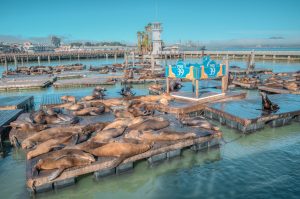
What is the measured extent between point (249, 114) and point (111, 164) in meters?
6.33

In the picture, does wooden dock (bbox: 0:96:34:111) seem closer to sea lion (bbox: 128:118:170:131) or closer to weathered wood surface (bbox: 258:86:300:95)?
sea lion (bbox: 128:118:170:131)

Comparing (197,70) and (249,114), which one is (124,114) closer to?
(197,70)

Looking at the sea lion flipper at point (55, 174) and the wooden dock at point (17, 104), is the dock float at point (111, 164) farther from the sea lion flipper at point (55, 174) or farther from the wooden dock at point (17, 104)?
the wooden dock at point (17, 104)

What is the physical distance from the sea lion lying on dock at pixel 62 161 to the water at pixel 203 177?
56 cm

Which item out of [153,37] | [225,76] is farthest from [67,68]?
[225,76]

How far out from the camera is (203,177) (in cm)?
680

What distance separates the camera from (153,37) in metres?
50.7

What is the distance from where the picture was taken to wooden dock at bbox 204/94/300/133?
9822 mm

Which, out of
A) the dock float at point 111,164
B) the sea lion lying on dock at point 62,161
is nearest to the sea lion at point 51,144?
the dock float at point 111,164

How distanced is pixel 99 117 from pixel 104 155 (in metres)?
3.98

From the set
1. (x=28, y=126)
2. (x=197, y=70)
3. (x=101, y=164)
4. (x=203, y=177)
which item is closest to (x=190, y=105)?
(x=197, y=70)

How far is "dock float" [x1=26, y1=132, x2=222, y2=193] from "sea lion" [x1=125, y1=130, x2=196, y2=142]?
0.17 metres

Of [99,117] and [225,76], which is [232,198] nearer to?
[99,117]

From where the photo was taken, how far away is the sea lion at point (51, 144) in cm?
694
